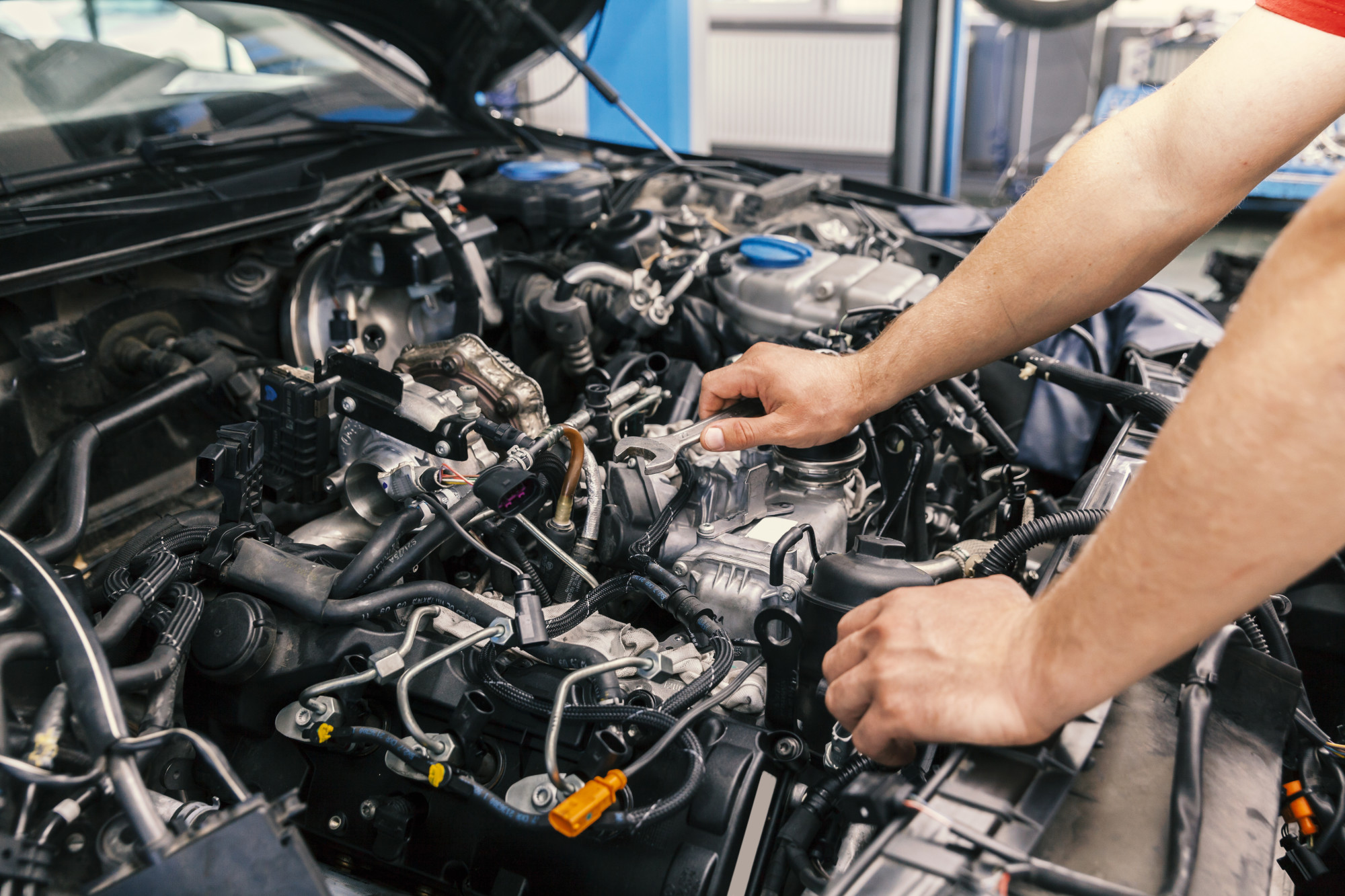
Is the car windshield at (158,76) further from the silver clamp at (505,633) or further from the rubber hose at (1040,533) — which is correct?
the rubber hose at (1040,533)

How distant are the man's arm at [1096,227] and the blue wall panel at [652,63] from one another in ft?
14.5

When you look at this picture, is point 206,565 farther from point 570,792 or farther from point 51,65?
point 51,65

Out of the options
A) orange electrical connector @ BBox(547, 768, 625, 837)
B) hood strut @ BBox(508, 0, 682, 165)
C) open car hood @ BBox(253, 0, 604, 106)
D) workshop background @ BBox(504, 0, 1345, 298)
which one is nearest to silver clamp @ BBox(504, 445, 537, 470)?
orange electrical connector @ BBox(547, 768, 625, 837)

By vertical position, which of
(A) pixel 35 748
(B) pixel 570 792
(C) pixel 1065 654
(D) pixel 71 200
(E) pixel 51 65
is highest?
(E) pixel 51 65

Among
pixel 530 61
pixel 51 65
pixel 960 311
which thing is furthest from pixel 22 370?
pixel 530 61

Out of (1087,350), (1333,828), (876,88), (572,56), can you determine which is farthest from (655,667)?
(876,88)

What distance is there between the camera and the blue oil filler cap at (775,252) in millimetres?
1722

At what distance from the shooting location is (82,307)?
4.52 feet

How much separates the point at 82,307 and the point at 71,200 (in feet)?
0.54

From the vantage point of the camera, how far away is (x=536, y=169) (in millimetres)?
1989

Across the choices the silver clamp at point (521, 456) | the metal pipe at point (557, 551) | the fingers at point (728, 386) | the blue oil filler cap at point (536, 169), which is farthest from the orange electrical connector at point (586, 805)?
the blue oil filler cap at point (536, 169)

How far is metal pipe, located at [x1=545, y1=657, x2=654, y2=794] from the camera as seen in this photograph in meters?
0.86

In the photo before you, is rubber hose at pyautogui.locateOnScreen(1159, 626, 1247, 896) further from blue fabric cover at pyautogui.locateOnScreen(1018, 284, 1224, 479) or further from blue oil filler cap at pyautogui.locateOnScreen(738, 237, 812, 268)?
blue oil filler cap at pyautogui.locateOnScreen(738, 237, 812, 268)

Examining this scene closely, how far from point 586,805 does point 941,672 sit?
33 centimetres
